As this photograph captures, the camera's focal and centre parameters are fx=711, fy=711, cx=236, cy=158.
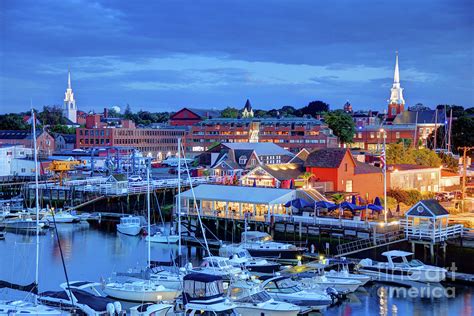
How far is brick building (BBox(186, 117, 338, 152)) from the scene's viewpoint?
133500 millimetres

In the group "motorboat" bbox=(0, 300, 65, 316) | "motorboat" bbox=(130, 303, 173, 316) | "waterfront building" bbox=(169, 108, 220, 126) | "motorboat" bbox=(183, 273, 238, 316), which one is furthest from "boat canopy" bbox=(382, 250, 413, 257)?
"waterfront building" bbox=(169, 108, 220, 126)

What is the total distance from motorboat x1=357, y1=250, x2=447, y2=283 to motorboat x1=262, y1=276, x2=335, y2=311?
6.69 metres

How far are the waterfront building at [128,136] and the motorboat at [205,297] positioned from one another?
114173 mm

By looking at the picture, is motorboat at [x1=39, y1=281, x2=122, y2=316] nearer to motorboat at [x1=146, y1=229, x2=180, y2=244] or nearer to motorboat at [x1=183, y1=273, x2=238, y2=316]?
motorboat at [x1=183, y1=273, x2=238, y2=316]

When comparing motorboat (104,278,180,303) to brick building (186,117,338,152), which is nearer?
motorboat (104,278,180,303)

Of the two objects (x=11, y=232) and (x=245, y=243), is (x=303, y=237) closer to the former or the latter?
(x=245, y=243)

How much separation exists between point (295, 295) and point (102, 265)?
1810 cm

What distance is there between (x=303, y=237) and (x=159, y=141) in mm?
110246

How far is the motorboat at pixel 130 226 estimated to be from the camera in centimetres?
6400

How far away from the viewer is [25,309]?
32344 mm

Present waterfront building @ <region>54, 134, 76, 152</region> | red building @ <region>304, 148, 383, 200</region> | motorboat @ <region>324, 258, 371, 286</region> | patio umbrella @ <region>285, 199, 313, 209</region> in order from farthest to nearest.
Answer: waterfront building @ <region>54, 134, 76, 152</region>
red building @ <region>304, 148, 383, 200</region>
patio umbrella @ <region>285, 199, 313, 209</region>
motorboat @ <region>324, 258, 371, 286</region>

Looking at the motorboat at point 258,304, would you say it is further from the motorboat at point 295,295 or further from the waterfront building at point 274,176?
the waterfront building at point 274,176

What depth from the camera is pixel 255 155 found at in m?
95.9

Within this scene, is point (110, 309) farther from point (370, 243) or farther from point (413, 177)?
point (413, 177)
